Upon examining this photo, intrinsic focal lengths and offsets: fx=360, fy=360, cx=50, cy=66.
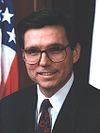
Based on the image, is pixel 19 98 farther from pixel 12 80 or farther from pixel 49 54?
pixel 12 80

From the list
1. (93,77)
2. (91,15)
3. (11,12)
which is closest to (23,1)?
(11,12)

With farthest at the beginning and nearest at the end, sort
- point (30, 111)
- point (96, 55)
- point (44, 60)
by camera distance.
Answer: point (96, 55) → point (30, 111) → point (44, 60)

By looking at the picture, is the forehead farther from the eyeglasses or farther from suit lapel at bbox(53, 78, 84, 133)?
suit lapel at bbox(53, 78, 84, 133)

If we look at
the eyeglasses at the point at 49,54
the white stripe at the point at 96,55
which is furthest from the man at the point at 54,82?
the white stripe at the point at 96,55

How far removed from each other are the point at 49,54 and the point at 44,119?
22 centimetres

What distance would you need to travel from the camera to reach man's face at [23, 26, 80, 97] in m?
1.13

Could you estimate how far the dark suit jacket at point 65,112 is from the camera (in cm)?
115

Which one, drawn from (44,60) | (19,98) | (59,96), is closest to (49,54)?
(44,60)

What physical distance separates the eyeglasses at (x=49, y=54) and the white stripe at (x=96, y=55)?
82 cm

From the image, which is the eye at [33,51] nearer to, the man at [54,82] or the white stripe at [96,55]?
the man at [54,82]

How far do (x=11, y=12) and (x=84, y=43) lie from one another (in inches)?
18.0

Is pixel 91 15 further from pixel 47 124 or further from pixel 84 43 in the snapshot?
pixel 47 124

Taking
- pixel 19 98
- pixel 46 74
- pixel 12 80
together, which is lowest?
pixel 12 80

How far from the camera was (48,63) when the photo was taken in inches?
44.4
